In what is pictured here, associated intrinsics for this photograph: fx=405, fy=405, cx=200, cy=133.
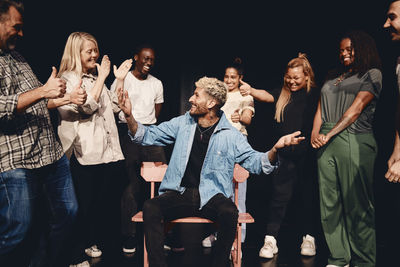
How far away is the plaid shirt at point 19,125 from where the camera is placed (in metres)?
2.37

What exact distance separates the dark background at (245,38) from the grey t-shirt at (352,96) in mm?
1479

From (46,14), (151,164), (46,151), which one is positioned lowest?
(151,164)

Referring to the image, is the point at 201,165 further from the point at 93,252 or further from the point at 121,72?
the point at 93,252

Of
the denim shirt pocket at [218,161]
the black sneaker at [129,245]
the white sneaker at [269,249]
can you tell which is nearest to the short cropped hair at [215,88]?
the denim shirt pocket at [218,161]

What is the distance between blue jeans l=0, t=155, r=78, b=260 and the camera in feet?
7.85

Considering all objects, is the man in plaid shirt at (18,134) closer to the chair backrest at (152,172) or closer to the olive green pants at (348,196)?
the chair backrest at (152,172)

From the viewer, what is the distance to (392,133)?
15.4 ft

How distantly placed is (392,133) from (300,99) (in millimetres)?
1488

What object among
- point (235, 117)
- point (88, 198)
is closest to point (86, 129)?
point (88, 198)

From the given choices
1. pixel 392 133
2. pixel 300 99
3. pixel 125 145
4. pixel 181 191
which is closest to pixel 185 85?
pixel 125 145

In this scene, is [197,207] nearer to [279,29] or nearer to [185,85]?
[185,85]

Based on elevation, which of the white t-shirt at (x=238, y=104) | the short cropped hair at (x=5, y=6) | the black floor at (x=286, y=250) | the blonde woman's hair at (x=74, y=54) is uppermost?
the short cropped hair at (x=5, y=6)

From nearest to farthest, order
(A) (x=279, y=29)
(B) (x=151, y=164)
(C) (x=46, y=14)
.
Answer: (B) (x=151, y=164) → (C) (x=46, y=14) → (A) (x=279, y=29)

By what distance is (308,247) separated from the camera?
3838mm
